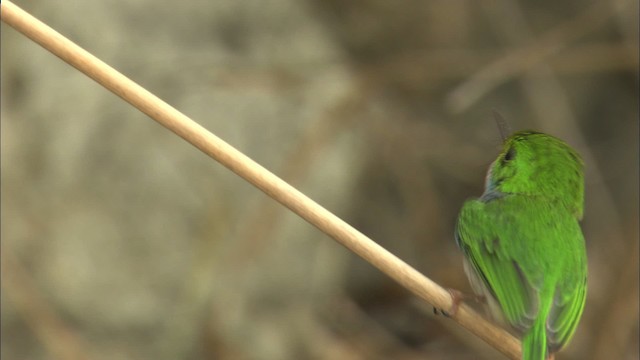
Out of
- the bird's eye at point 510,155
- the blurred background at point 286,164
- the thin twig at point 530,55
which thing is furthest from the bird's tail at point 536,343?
the thin twig at point 530,55

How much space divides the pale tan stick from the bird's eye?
2.61 feet

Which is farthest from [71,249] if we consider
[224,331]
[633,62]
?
[633,62]

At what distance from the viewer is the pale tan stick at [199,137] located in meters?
1.97

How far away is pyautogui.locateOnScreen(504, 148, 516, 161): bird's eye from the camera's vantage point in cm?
274

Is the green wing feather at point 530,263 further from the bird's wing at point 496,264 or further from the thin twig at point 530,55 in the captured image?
the thin twig at point 530,55

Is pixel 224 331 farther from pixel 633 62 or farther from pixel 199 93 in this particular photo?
pixel 633 62

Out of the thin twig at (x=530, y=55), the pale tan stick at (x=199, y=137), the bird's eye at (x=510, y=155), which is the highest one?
the thin twig at (x=530, y=55)

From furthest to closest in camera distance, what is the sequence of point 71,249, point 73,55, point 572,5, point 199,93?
point 572,5 → point 199,93 → point 71,249 → point 73,55

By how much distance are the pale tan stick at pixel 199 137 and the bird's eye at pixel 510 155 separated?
796 millimetres

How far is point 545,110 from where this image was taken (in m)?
4.48

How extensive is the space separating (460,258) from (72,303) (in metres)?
1.82

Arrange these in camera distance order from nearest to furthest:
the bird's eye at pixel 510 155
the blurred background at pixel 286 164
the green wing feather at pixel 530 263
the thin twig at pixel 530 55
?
the green wing feather at pixel 530 263 < the bird's eye at pixel 510 155 < the blurred background at pixel 286 164 < the thin twig at pixel 530 55

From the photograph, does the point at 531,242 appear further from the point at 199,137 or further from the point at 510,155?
the point at 199,137

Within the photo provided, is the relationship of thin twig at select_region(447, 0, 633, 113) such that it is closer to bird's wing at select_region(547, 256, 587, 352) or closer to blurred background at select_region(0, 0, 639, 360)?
blurred background at select_region(0, 0, 639, 360)
